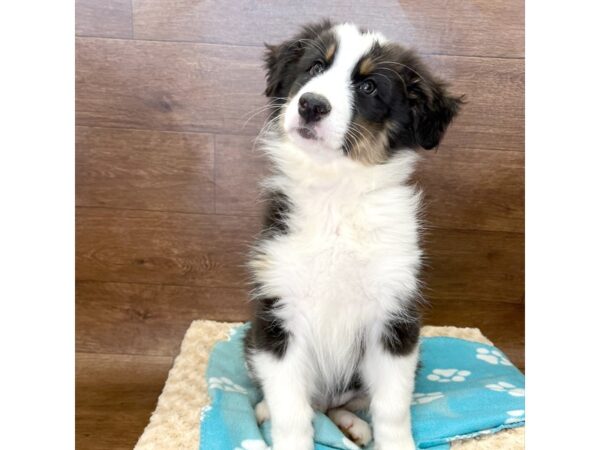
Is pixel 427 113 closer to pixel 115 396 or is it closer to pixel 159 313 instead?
pixel 159 313

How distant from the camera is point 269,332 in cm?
189

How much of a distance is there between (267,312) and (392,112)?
2.32ft

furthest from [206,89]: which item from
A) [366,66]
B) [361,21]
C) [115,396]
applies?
[115,396]

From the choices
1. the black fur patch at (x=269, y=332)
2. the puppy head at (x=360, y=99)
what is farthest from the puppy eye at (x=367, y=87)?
the black fur patch at (x=269, y=332)

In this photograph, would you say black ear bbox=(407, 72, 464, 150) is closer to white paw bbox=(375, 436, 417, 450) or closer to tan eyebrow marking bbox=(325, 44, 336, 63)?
tan eyebrow marking bbox=(325, 44, 336, 63)

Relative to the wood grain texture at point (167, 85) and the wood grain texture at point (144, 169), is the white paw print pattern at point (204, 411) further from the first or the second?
the wood grain texture at point (167, 85)

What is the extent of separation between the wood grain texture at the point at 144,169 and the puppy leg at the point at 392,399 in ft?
3.88

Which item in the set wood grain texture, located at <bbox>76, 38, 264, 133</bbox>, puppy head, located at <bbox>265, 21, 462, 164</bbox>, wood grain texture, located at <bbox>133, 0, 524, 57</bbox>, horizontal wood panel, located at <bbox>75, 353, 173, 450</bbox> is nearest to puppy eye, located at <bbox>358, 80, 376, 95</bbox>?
puppy head, located at <bbox>265, 21, 462, 164</bbox>

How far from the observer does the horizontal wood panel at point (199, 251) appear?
2787mm

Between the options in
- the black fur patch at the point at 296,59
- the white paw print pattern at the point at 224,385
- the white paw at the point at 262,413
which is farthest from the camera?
the white paw print pattern at the point at 224,385

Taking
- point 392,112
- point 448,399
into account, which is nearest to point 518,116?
point 392,112

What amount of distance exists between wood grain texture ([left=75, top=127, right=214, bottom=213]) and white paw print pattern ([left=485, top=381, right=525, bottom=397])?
135cm

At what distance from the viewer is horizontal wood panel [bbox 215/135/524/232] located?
107 inches

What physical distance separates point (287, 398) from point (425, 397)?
24.6 inches
